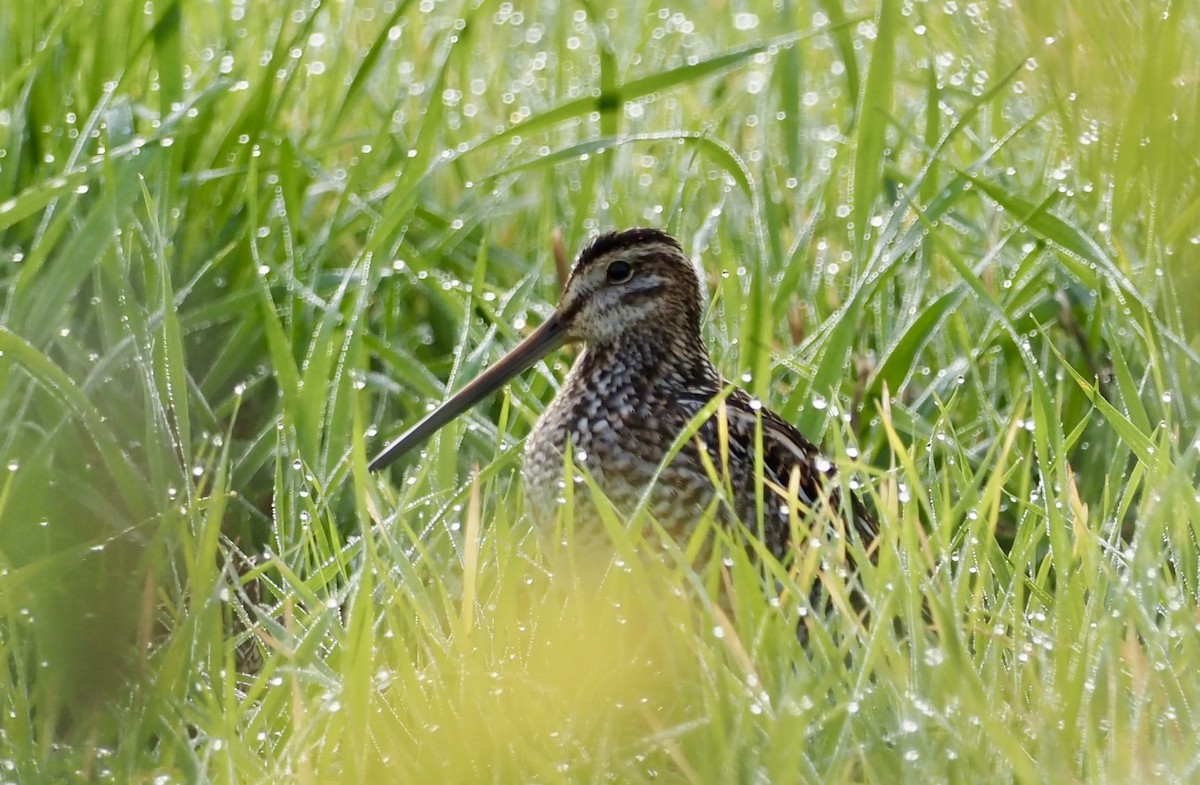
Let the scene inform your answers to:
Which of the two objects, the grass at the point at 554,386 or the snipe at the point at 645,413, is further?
the snipe at the point at 645,413

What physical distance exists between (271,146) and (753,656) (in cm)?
195

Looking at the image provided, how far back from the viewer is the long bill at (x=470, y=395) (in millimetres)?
3145

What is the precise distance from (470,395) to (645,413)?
0.31 metres

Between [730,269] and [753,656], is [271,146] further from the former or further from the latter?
[753,656]

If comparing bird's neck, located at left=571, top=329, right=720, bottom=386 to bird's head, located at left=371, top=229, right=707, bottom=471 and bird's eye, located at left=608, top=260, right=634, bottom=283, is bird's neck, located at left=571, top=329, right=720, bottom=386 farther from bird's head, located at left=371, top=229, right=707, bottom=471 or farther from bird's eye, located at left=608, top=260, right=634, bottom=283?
bird's eye, located at left=608, top=260, right=634, bottom=283

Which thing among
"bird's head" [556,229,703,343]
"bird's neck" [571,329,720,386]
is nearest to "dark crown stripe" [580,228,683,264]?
"bird's head" [556,229,703,343]

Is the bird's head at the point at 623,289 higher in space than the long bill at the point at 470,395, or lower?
higher

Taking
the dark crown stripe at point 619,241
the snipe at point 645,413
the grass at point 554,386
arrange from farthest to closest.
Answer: the dark crown stripe at point 619,241 → the snipe at point 645,413 → the grass at point 554,386

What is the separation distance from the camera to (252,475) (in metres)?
3.28

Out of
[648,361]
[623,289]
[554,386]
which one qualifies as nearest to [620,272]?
[623,289]

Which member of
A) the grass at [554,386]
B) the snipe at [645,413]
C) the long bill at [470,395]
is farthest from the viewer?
the long bill at [470,395]

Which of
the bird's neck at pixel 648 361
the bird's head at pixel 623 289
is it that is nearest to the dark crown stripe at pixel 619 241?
the bird's head at pixel 623 289

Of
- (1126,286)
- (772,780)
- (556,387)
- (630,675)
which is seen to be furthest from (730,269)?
(772,780)

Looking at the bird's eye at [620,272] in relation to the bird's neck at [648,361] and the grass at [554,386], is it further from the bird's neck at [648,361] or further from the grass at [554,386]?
the grass at [554,386]
